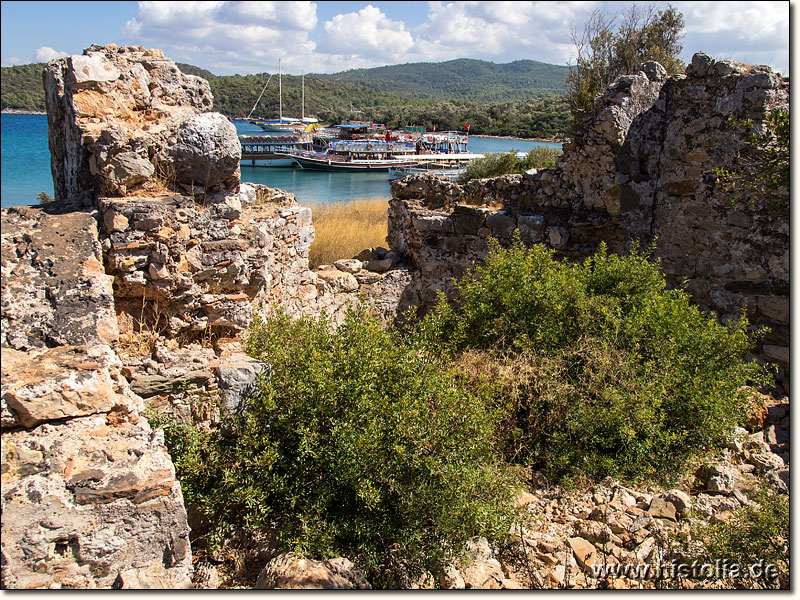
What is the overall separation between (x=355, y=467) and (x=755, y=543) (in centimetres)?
242

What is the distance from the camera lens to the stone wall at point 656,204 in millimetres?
6219

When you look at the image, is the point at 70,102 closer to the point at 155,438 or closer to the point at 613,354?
the point at 155,438

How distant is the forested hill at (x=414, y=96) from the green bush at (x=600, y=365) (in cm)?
495

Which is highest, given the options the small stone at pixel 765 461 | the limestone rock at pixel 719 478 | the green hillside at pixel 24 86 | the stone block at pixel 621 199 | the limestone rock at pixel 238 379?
the green hillside at pixel 24 86

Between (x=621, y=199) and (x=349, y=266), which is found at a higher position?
(x=621, y=199)

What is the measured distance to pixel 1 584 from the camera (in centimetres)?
247

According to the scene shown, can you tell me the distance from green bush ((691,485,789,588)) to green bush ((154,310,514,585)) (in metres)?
1.26

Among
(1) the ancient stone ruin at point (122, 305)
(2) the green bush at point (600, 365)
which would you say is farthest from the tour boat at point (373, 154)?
(1) the ancient stone ruin at point (122, 305)

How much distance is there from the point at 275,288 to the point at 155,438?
107 inches

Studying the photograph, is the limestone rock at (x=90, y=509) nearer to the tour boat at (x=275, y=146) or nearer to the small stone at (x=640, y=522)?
the small stone at (x=640, y=522)

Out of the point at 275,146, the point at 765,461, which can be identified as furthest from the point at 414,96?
the point at 765,461

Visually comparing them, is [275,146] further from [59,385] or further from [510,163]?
[59,385]

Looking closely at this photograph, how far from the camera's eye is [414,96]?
86812mm

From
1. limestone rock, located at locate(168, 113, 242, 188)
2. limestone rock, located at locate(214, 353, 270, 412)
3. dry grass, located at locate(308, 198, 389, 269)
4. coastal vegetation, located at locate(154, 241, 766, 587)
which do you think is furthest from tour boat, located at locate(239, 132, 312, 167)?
limestone rock, located at locate(214, 353, 270, 412)
